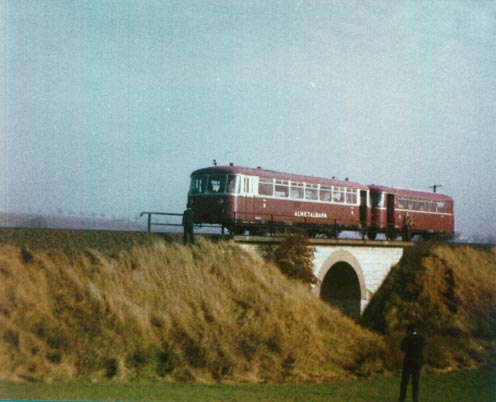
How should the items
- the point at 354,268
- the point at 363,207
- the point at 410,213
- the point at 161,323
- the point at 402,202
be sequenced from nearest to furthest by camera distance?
the point at 161,323 → the point at 354,268 → the point at 363,207 → the point at 402,202 → the point at 410,213

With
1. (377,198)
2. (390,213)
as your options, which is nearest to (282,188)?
(377,198)

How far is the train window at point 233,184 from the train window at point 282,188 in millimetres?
2336

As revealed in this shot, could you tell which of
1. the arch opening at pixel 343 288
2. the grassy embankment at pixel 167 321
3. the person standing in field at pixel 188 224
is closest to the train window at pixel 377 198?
the arch opening at pixel 343 288

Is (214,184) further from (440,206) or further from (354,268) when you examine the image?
(440,206)

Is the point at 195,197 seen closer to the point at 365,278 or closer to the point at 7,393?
the point at 365,278

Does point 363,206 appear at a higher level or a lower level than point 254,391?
higher

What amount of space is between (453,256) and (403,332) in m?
6.51

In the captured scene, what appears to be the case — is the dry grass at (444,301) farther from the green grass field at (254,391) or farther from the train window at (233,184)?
the train window at (233,184)

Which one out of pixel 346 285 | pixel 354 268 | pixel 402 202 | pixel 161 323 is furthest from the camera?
pixel 402 202

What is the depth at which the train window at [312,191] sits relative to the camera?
24.9 m

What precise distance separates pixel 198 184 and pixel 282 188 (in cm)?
384

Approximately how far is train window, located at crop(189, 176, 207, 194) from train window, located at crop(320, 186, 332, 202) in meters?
6.50

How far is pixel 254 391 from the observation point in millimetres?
10875

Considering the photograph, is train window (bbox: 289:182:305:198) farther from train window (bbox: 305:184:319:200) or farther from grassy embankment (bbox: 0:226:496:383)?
grassy embankment (bbox: 0:226:496:383)
